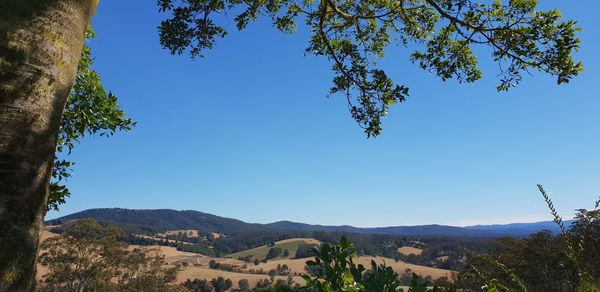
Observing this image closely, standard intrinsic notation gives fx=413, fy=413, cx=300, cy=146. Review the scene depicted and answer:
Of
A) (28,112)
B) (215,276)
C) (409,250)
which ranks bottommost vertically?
(215,276)

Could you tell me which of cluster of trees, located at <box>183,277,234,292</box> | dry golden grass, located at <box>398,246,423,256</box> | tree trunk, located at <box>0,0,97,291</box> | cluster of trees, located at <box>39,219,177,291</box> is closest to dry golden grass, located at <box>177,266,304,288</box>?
cluster of trees, located at <box>183,277,234,292</box>

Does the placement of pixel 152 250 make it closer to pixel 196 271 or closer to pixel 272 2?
pixel 272 2

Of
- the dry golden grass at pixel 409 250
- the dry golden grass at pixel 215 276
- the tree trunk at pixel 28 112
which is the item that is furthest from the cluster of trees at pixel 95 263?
the dry golden grass at pixel 409 250

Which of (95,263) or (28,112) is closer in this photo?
(28,112)

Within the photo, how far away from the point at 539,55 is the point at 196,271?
12804 cm

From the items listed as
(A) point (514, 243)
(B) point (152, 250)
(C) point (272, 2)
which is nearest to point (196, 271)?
(B) point (152, 250)

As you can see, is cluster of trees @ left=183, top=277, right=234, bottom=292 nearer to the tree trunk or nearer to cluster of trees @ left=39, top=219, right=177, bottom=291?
cluster of trees @ left=39, top=219, right=177, bottom=291

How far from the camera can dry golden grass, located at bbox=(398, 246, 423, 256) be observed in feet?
528

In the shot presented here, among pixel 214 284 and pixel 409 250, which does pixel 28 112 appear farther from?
pixel 409 250

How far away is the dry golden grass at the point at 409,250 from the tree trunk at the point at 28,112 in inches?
6550

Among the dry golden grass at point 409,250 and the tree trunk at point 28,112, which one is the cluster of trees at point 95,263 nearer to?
the tree trunk at point 28,112

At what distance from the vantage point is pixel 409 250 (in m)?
169

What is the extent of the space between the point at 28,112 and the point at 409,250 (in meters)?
178

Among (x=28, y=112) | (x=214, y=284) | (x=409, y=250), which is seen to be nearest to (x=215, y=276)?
(x=214, y=284)
